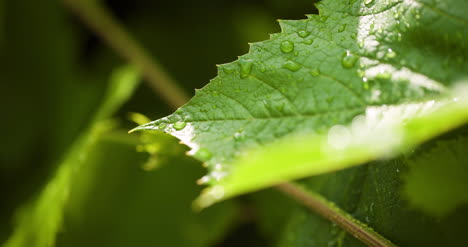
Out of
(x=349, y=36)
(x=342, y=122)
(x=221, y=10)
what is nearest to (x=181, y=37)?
(x=221, y=10)

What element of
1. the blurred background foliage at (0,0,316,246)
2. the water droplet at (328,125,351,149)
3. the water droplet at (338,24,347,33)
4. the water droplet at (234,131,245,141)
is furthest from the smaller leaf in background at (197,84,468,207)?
the blurred background foliage at (0,0,316,246)

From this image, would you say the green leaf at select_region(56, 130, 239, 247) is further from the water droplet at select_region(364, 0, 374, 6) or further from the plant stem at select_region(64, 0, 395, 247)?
the water droplet at select_region(364, 0, 374, 6)

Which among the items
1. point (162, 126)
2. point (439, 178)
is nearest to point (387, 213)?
point (439, 178)

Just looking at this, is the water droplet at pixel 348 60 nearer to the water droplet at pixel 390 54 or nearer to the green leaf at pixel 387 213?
the water droplet at pixel 390 54

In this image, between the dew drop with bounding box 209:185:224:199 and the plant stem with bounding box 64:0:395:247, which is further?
the plant stem with bounding box 64:0:395:247

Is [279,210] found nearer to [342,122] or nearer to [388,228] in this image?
[388,228]

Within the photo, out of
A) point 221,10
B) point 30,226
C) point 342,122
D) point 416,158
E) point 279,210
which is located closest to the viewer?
point 342,122

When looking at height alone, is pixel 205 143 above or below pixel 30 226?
below
